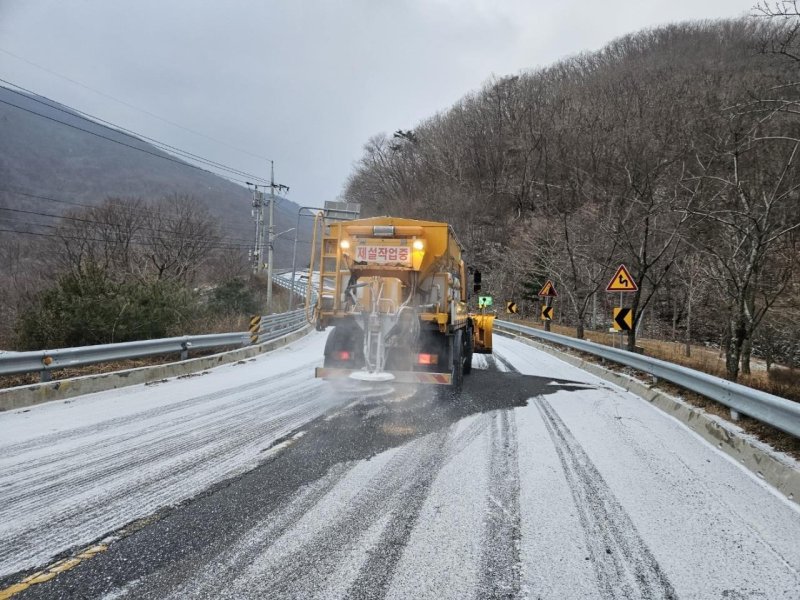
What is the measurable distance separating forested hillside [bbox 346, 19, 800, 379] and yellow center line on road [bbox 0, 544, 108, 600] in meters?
8.76

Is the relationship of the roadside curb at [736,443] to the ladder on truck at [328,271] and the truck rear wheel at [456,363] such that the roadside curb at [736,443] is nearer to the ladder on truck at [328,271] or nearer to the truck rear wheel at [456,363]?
the truck rear wheel at [456,363]

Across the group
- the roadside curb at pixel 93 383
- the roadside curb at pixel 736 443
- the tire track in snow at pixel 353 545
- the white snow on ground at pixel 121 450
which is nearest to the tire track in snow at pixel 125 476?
the white snow on ground at pixel 121 450

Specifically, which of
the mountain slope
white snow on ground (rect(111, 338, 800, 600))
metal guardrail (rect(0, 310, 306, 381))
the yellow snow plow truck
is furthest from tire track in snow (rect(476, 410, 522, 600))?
the mountain slope

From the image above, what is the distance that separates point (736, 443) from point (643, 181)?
13768 millimetres

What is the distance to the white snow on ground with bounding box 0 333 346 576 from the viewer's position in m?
3.15

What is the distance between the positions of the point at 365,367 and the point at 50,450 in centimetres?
422

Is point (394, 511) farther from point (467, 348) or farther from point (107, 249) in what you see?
point (107, 249)

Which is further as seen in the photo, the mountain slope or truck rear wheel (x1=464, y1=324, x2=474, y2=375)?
the mountain slope

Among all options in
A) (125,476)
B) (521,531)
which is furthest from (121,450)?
(521,531)

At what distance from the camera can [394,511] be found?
345 cm

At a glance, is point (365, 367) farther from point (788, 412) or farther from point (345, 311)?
point (788, 412)

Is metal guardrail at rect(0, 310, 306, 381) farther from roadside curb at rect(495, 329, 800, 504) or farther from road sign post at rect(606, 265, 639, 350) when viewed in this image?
road sign post at rect(606, 265, 639, 350)

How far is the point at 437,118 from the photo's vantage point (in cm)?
6700

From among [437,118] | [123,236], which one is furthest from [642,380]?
[437,118]
